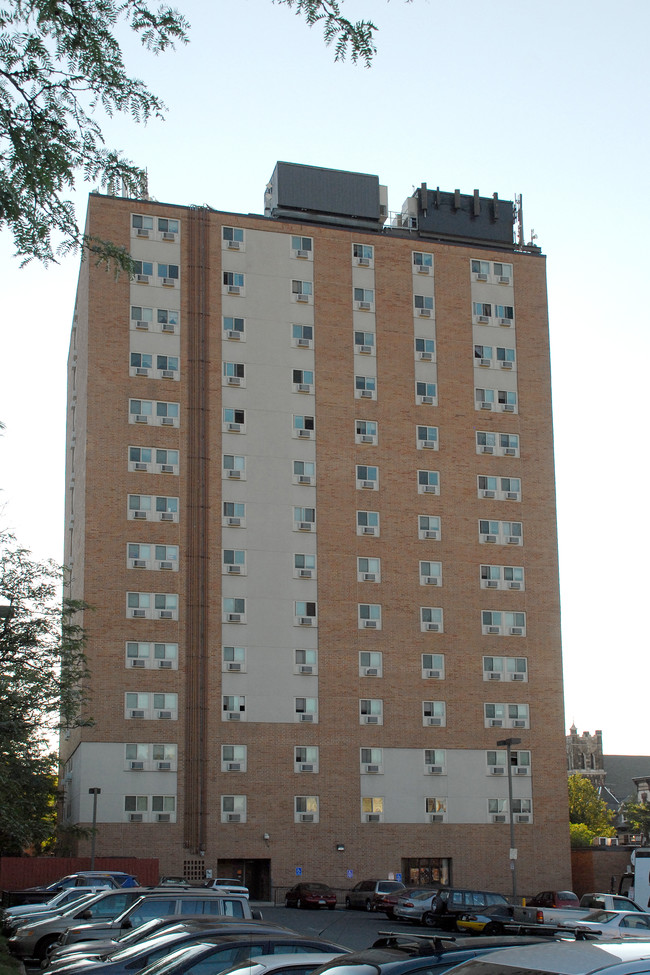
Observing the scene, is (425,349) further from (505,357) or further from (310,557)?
(310,557)

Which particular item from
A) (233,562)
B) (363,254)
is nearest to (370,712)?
(233,562)

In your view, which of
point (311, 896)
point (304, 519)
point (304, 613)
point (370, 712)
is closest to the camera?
point (311, 896)

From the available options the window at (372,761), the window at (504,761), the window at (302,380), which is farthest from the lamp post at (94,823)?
the window at (302,380)

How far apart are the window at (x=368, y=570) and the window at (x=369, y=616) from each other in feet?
4.79

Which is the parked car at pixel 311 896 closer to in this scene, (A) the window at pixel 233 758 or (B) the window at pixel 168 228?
(A) the window at pixel 233 758

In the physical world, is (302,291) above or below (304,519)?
above

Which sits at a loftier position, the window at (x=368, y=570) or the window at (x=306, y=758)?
the window at (x=368, y=570)

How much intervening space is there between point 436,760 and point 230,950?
53159 mm

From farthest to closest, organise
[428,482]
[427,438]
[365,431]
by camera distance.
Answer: [427,438]
[428,482]
[365,431]

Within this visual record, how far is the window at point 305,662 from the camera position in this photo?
6394 cm

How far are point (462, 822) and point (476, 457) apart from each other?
21.0m

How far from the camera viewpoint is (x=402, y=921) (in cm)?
4544

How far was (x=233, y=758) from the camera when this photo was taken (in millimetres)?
61625

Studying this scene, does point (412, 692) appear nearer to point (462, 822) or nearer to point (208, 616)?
point (462, 822)
